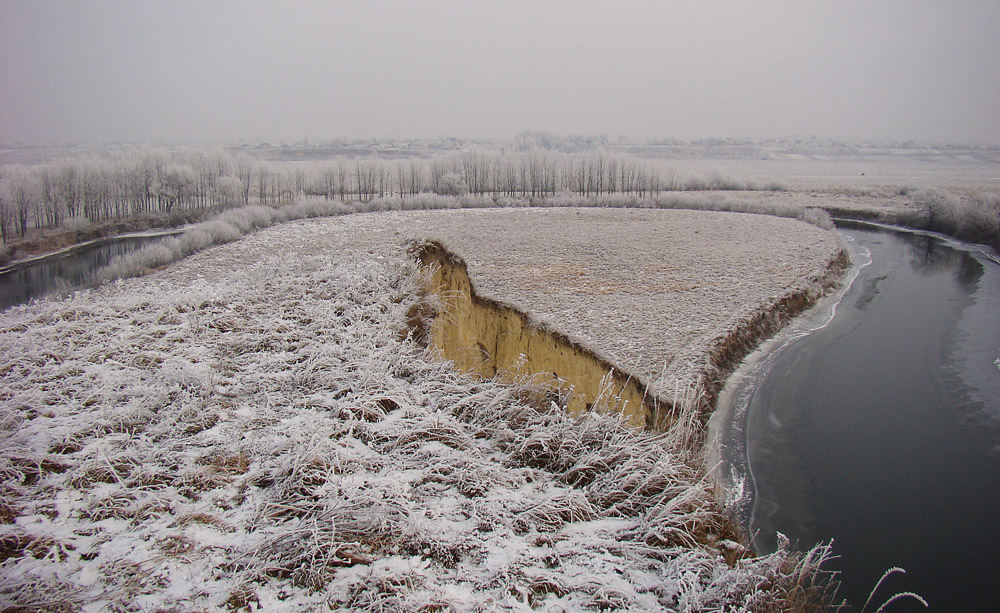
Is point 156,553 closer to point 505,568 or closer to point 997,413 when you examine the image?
point 505,568

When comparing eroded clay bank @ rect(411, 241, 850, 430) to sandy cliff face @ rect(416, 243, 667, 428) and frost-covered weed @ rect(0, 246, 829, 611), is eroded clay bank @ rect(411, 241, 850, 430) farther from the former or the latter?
frost-covered weed @ rect(0, 246, 829, 611)

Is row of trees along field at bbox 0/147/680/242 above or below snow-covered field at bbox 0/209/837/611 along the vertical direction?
above

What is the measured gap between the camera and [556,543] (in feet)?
10.6

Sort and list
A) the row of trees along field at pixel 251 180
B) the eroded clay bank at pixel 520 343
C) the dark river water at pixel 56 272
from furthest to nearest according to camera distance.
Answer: the row of trees along field at pixel 251 180 → the dark river water at pixel 56 272 → the eroded clay bank at pixel 520 343

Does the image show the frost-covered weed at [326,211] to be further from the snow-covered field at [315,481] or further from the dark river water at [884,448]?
the dark river water at [884,448]

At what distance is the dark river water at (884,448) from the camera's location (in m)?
6.08

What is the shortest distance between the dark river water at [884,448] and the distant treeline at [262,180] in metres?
29.5

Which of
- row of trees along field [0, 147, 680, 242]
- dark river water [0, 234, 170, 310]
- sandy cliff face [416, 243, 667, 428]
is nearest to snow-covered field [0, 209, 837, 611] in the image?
sandy cliff face [416, 243, 667, 428]

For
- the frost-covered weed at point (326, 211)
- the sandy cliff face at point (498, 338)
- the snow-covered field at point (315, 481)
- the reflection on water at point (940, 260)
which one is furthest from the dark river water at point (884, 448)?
the frost-covered weed at point (326, 211)

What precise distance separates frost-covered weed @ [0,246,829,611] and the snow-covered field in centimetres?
2

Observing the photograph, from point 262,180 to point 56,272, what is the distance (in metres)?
24.0

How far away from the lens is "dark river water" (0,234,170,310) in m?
17.1

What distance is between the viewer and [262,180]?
43250mm

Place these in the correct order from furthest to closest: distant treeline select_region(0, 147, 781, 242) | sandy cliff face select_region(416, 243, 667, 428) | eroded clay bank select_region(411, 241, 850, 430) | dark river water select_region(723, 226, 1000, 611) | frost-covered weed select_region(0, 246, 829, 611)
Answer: distant treeline select_region(0, 147, 781, 242) < sandy cliff face select_region(416, 243, 667, 428) < eroded clay bank select_region(411, 241, 850, 430) < dark river water select_region(723, 226, 1000, 611) < frost-covered weed select_region(0, 246, 829, 611)
